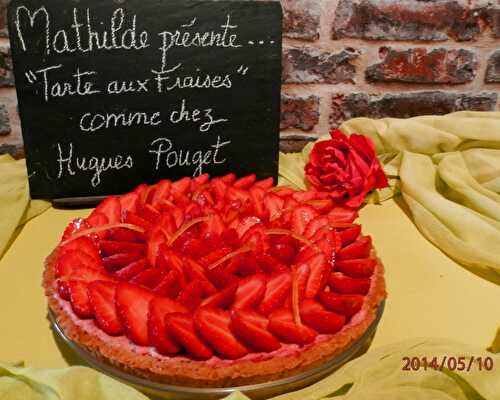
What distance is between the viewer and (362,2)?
54.2 inches

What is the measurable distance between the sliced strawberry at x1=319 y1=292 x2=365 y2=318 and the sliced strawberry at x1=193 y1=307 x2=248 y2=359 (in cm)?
14

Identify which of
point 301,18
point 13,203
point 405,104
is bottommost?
point 13,203

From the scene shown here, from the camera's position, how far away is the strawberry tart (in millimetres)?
704

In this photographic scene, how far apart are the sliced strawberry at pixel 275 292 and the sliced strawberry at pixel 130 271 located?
194mm

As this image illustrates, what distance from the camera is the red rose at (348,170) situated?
3.85 feet

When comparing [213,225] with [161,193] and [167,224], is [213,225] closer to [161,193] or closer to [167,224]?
[167,224]

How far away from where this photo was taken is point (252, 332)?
707 mm

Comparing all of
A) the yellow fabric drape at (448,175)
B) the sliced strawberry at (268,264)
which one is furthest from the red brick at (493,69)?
the sliced strawberry at (268,264)

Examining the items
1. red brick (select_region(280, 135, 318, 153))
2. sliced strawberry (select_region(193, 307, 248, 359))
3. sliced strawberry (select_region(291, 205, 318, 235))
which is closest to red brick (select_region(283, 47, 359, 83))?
red brick (select_region(280, 135, 318, 153))

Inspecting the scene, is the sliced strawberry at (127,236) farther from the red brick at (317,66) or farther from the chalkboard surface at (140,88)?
the red brick at (317,66)

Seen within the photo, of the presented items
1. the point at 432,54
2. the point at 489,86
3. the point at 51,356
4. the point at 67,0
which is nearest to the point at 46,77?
the point at 67,0
